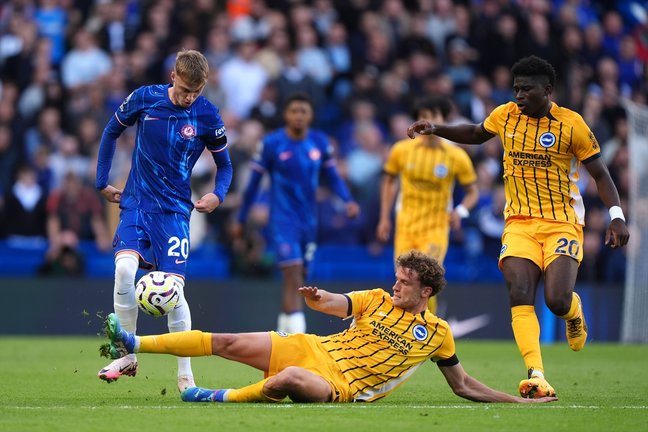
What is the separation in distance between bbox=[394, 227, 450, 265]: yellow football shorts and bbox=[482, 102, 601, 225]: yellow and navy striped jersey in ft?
12.3

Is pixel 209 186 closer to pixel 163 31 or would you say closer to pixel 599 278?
pixel 163 31

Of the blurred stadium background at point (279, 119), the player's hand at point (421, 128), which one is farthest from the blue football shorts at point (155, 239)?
the blurred stadium background at point (279, 119)

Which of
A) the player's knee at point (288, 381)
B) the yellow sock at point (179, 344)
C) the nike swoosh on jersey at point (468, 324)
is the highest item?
the yellow sock at point (179, 344)

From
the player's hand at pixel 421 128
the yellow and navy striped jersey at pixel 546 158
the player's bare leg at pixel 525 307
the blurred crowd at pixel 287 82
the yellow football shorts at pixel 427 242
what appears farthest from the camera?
the blurred crowd at pixel 287 82

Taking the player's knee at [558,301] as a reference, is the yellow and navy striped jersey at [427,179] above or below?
above

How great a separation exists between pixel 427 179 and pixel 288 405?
5.81 m

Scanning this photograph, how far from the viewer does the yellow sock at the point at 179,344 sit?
7676 millimetres

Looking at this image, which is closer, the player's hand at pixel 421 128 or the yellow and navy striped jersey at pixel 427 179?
the player's hand at pixel 421 128

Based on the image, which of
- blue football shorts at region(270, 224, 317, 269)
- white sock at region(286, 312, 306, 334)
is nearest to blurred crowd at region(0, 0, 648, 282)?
blue football shorts at region(270, 224, 317, 269)

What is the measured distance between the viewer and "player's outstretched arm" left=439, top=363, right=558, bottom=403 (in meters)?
8.34

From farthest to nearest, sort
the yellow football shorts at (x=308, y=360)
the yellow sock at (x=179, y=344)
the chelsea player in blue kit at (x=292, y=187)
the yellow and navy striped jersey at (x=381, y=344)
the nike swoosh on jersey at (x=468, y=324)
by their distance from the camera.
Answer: the nike swoosh on jersey at (x=468, y=324), the chelsea player in blue kit at (x=292, y=187), the yellow and navy striped jersey at (x=381, y=344), the yellow football shorts at (x=308, y=360), the yellow sock at (x=179, y=344)

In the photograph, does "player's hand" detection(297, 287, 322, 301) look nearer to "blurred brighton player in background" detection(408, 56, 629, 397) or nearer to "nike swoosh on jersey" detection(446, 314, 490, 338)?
"blurred brighton player in background" detection(408, 56, 629, 397)

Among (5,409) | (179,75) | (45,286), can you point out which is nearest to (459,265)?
(45,286)

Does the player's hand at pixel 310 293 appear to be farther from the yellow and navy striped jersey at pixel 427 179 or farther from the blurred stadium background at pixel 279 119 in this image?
the blurred stadium background at pixel 279 119
